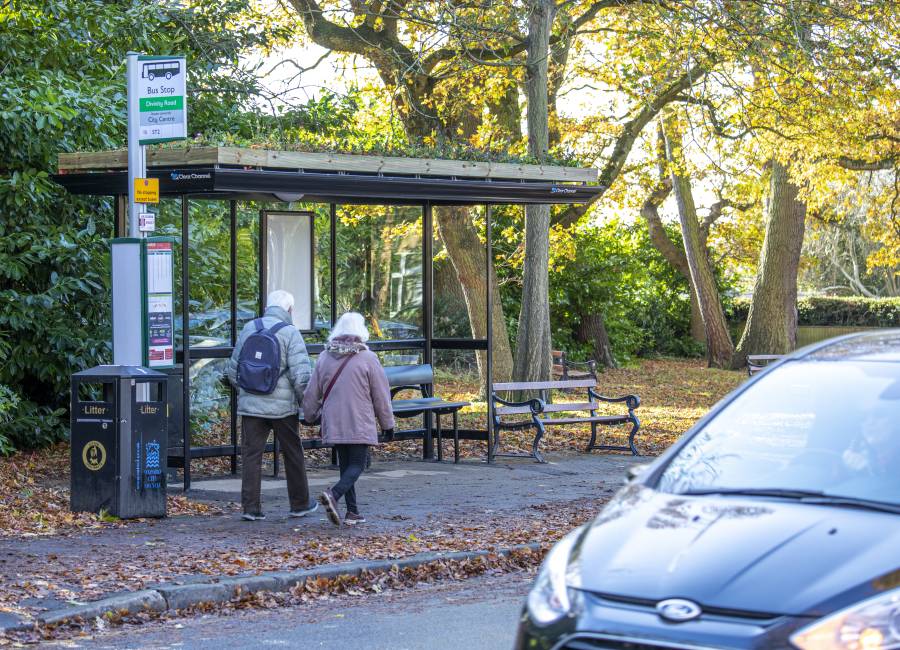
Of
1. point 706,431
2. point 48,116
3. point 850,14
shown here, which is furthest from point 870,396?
point 850,14

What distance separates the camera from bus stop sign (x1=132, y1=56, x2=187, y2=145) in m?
10.3

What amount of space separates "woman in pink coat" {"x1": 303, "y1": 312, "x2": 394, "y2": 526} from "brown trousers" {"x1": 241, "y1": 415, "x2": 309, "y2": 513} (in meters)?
0.40

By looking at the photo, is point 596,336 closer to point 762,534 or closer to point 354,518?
point 354,518

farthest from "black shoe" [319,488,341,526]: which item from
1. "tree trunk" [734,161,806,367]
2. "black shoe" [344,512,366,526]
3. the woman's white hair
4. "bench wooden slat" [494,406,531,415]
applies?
"tree trunk" [734,161,806,367]

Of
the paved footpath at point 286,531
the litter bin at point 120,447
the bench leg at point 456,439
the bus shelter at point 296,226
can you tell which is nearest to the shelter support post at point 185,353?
the bus shelter at point 296,226

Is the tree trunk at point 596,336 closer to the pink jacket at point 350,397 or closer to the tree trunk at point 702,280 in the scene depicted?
the tree trunk at point 702,280

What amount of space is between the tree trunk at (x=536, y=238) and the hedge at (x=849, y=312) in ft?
84.3

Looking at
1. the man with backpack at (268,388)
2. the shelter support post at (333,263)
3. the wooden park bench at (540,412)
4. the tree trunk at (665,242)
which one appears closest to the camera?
the man with backpack at (268,388)

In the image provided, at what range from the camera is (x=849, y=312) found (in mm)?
42344

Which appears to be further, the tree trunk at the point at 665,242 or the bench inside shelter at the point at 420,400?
the tree trunk at the point at 665,242

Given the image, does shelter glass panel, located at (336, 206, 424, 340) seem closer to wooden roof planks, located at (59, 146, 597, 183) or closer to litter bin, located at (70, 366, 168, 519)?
wooden roof planks, located at (59, 146, 597, 183)

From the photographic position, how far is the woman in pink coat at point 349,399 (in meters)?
9.53

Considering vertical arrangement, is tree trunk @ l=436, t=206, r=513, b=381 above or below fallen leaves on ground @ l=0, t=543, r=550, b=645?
above

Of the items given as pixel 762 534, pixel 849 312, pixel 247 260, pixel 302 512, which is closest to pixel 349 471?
pixel 302 512
